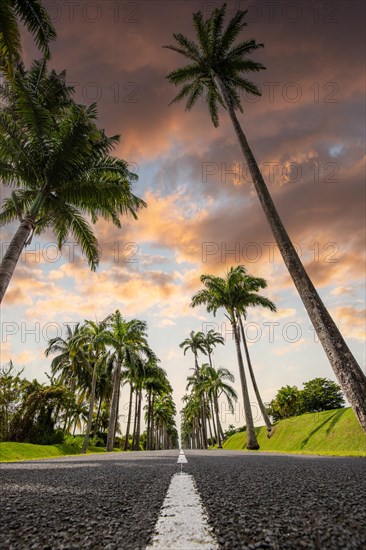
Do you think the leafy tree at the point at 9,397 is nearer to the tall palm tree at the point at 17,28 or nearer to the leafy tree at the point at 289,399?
the tall palm tree at the point at 17,28

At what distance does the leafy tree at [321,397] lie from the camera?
5825 centimetres

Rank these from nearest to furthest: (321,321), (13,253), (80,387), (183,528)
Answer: (183,528) < (321,321) < (13,253) < (80,387)

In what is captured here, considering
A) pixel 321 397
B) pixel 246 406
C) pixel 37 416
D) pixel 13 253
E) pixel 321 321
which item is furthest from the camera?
pixel 321 397

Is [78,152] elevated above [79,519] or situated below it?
above

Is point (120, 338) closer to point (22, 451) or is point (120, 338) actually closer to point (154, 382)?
point (22, 451)

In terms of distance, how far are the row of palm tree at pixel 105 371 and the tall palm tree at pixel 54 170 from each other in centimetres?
1698

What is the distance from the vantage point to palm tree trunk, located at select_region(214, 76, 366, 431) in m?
5.70

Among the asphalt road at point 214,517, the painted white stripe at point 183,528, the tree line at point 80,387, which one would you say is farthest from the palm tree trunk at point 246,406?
the painted white stripe at point 183,528

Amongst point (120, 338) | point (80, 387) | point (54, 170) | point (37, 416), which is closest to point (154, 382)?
point (80, 387)

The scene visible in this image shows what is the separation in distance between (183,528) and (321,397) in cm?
6729

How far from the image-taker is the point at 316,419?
23.2 meters

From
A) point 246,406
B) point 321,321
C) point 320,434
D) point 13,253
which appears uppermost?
point 13,253

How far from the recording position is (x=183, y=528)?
132cm

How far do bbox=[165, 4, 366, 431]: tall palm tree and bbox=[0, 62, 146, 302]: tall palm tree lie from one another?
547 cm
